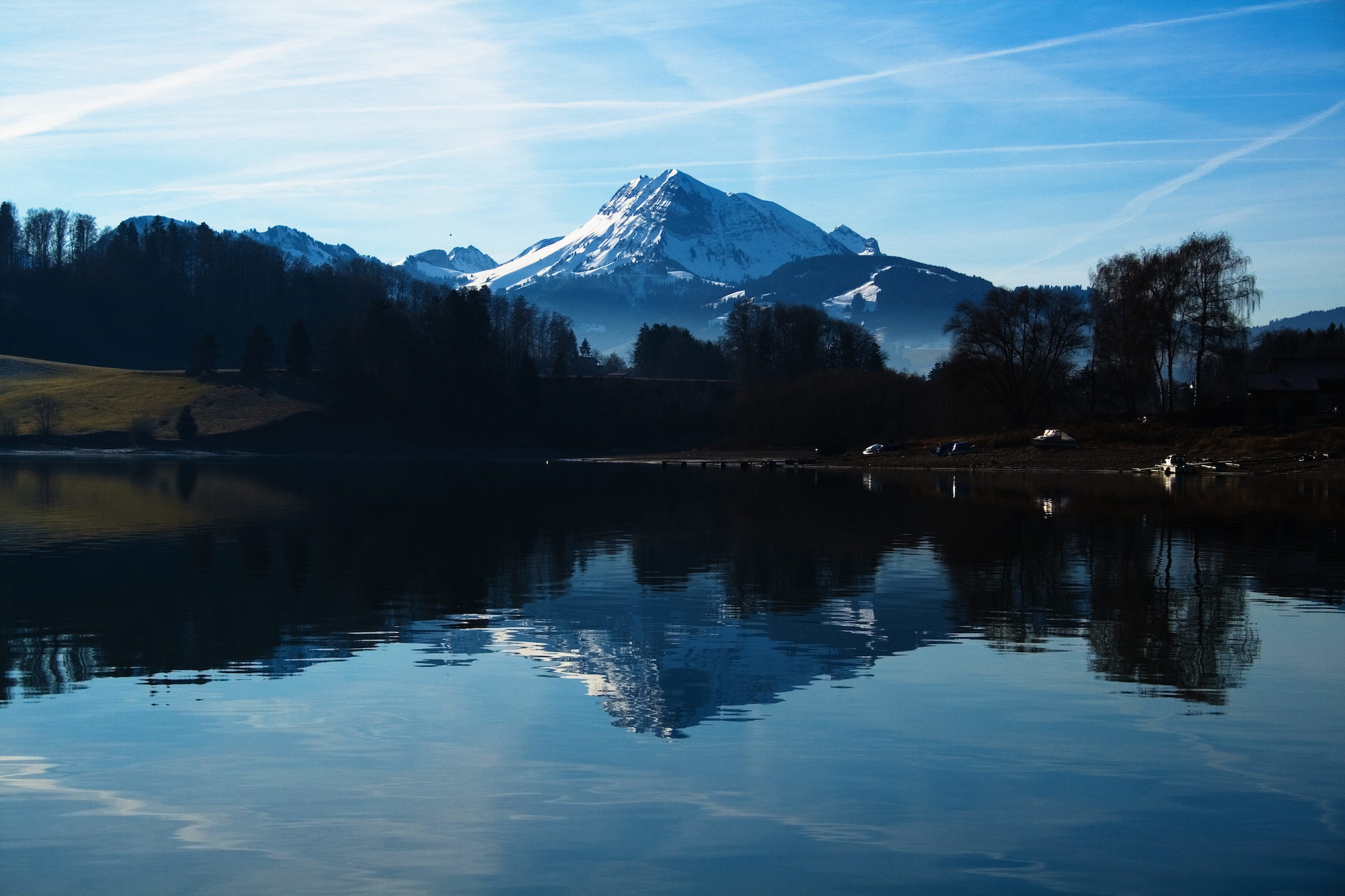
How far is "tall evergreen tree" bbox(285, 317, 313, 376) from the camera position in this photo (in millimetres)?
167625

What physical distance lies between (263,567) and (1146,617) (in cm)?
2080

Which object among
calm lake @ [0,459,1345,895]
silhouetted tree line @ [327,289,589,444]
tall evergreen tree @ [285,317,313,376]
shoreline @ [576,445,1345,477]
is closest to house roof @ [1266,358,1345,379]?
shoreline @ [576,445,1345,477]

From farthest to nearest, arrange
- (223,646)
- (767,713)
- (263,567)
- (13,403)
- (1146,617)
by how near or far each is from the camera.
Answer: (13,403) < (263,567) < (1146,617) < (223,646) < (767,713)

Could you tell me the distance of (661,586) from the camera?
27.2 meters

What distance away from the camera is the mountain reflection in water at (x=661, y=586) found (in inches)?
725

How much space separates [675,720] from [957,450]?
8662 cm

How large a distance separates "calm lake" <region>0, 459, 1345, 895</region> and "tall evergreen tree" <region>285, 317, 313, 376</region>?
454 ft

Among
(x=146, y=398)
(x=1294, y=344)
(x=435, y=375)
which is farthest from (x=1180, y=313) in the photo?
(x=146, y=398)

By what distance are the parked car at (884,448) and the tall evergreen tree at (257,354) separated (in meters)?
93.1

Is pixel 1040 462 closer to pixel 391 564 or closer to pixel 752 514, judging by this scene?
pixel 752 514

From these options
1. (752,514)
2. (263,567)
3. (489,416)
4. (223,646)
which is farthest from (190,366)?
(223,646)

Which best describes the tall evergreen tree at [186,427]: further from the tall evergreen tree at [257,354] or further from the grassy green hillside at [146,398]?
the tall evergreen tree at [257,354]

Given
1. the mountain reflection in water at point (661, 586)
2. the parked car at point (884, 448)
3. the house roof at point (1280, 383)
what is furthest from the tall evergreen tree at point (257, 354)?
the house roof at point (1280, 383)

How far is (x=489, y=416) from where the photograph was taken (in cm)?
16825
